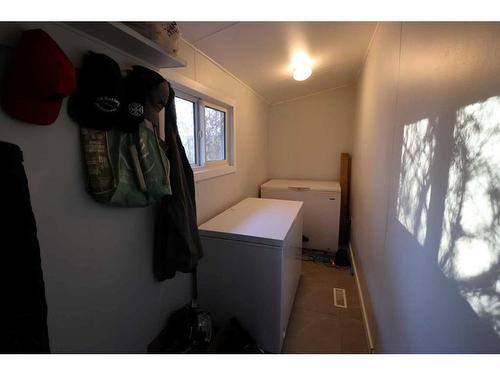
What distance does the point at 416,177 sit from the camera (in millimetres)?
941

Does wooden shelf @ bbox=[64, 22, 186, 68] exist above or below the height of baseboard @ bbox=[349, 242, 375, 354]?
above

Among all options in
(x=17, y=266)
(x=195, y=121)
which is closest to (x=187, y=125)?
(x=195, y=121)

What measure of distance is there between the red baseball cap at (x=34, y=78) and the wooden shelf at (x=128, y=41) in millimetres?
188

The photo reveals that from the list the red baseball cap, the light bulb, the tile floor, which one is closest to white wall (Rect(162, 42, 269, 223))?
the light bulb

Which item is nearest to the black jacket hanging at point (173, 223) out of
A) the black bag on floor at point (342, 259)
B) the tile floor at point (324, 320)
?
the tile floor at point (324, 320)

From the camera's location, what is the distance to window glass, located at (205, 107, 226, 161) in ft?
6.75

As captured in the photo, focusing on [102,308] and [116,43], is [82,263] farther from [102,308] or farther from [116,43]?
[116,43]

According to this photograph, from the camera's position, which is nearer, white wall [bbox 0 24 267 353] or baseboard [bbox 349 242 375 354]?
white wall [bbox 0 24 267 353]

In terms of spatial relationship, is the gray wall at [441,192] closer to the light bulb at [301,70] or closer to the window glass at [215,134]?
the light bulb at [301,70]

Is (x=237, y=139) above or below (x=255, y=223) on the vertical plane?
above

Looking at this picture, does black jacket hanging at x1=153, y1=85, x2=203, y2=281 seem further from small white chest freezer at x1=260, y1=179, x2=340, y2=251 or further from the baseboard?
small white chest freezer at x1=260, y1=179, x2=340, y2=251

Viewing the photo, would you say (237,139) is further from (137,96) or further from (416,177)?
(416,177)

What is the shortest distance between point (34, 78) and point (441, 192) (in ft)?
4.05
